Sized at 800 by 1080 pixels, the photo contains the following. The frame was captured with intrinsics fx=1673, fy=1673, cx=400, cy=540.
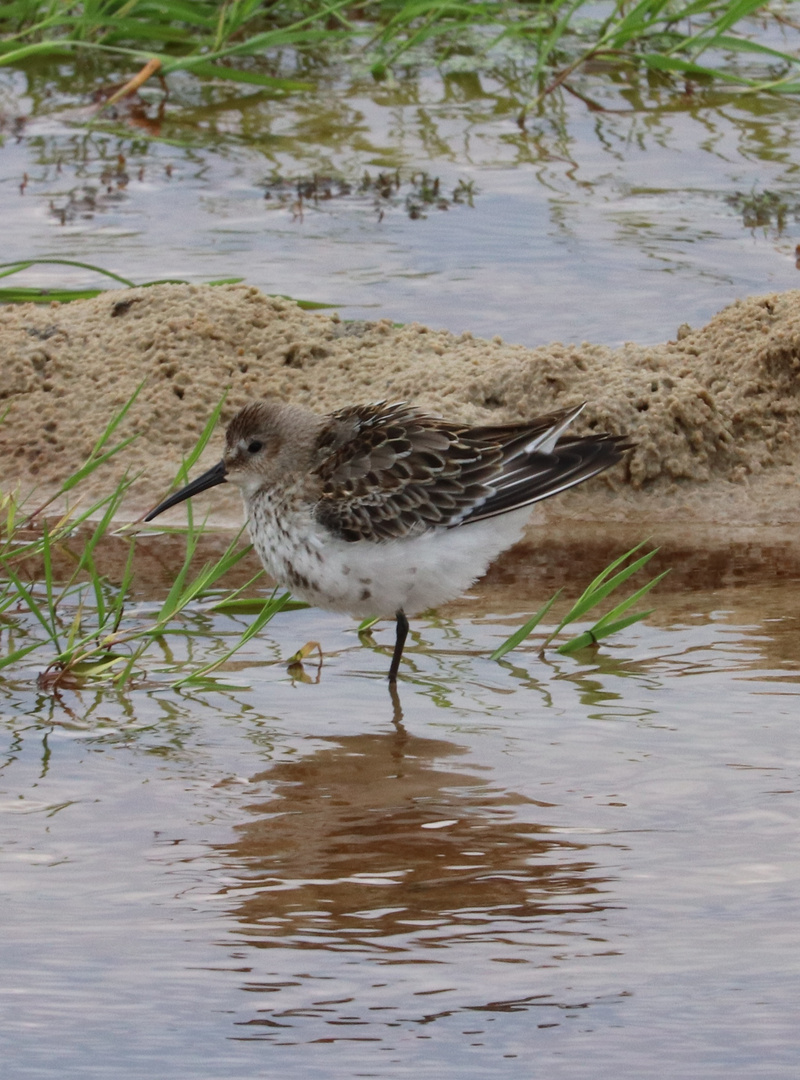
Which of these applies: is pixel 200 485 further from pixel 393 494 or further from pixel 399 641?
pixel 399 641

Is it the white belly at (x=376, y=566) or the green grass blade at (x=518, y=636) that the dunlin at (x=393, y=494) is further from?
the green grass blade at (x=518, y=636)

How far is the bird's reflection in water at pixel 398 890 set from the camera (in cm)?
346

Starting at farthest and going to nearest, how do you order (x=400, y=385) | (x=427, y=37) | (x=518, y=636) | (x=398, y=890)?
(x=427, y=37) → (x=400, y=385) → (x=518, y=636) → (x=398, y=890)

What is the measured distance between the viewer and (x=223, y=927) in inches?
146

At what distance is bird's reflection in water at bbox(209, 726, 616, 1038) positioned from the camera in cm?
346

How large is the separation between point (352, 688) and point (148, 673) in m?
0.63

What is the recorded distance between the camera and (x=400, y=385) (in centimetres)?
709

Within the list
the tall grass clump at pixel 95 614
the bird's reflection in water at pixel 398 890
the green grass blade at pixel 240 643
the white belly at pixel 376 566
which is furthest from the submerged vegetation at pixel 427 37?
the bird's reflection in water at pixel 398 890

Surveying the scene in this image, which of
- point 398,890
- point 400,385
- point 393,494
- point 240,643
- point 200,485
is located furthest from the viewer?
point 400,385

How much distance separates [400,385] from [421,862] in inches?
132

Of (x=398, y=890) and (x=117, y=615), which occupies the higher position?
(x=117, y=615)

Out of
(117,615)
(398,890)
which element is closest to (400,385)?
(117,615)

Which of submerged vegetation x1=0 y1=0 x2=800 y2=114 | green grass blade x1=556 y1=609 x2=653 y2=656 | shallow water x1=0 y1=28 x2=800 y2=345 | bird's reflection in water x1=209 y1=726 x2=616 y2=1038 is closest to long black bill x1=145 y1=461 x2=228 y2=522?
green grass blade x1=556 y1=609 x2=653 y2=656

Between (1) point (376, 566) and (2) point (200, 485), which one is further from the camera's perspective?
(2) point (200, 485)
